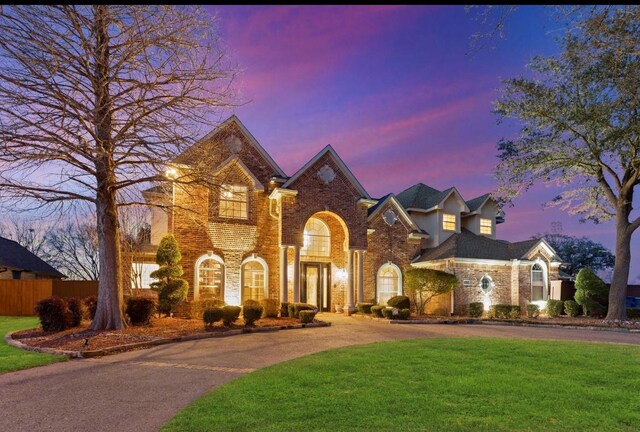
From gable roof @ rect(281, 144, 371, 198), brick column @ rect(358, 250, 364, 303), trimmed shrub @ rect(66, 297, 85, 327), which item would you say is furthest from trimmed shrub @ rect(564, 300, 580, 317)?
trimmed shrub @ rect(66, 297, 85, 327)

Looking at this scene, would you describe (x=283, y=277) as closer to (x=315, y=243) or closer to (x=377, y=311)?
(x=315, y=243)

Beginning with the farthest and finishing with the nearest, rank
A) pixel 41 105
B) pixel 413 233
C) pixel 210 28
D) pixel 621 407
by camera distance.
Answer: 1. pixel 413 233
2. pixel 210 28
3. pixel 41 105
4. pixel 621 407

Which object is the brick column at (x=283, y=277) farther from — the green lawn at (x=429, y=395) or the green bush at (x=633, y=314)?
the green bush at (x=633, y=314)

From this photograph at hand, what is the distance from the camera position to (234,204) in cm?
2098

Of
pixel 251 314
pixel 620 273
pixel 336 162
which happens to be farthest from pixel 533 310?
pixel 251 314

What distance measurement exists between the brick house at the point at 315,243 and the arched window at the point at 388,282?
2.2 inches

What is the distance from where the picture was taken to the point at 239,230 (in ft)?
67.9

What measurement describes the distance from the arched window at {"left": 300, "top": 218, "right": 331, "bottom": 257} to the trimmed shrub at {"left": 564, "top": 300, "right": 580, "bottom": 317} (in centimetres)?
1319

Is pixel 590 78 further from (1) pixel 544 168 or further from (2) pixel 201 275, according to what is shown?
(2) pixel 201 275

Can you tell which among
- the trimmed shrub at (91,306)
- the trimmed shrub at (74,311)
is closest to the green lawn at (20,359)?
the trimmed shrub at (74,311)

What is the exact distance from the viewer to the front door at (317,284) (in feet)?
74.7

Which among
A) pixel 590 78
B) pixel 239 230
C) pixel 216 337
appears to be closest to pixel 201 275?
pixel 239 230

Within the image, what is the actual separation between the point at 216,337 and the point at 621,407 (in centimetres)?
1079

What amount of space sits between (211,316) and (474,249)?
15793 millimetres
